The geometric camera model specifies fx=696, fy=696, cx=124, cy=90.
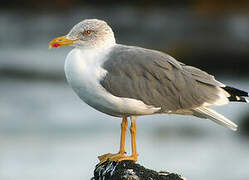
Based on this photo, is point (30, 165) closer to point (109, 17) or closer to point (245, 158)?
point (245, 158)

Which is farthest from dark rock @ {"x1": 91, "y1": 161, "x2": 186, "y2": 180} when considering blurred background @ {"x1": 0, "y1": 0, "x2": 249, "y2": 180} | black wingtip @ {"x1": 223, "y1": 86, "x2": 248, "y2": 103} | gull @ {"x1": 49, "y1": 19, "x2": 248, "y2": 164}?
blurred background @ {"x1": 0, "y1": 0, "x2": 249, "y2": 180}

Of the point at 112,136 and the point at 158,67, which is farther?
the point at 112,136

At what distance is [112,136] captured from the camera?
14312 mm

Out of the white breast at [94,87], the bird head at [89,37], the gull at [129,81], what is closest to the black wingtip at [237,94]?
the gull at [129,81]

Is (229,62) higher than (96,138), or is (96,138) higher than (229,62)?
(229,62)

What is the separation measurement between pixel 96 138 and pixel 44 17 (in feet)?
55.6

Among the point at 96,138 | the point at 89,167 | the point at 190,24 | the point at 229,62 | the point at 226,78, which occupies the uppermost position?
the point at 190,24

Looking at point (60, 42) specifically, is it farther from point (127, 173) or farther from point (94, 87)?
point (127, 173)

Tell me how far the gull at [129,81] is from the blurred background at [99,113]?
569 cm

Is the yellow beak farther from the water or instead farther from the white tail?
the water

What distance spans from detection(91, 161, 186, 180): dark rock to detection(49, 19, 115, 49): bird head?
3.61 ft

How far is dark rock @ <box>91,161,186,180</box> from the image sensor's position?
5.94 m

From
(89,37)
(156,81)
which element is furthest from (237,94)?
(89,37)

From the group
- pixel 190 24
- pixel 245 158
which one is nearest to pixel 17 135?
pixel 245 158
